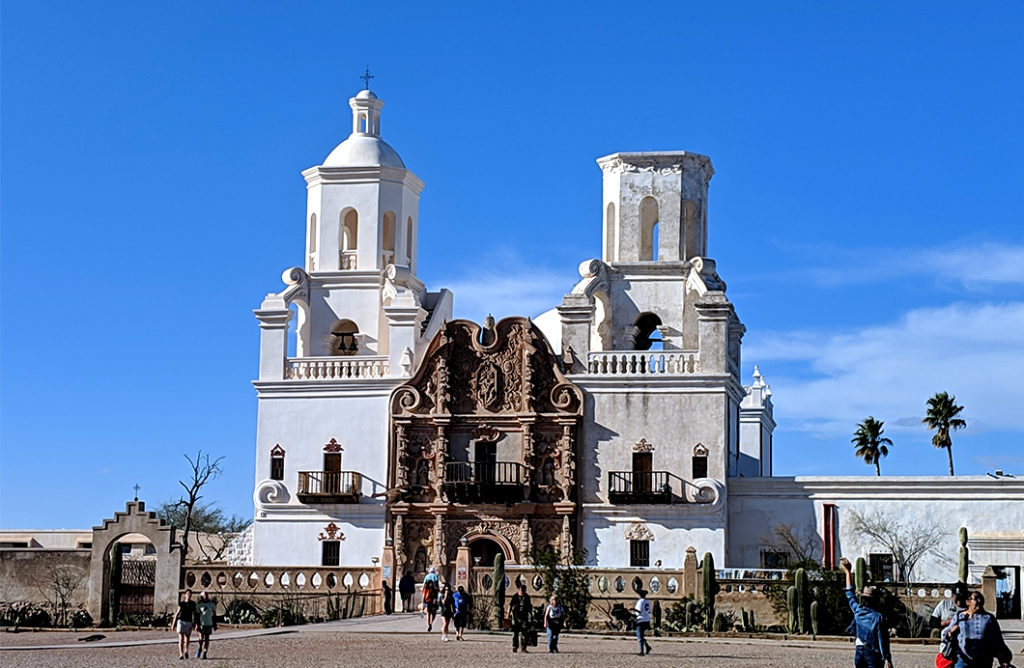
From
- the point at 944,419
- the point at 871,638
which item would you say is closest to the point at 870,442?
the point at 944,419

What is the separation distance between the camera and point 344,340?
54.2 meters

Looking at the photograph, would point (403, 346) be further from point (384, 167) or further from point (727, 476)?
point (727, 476)

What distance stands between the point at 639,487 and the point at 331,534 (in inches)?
374

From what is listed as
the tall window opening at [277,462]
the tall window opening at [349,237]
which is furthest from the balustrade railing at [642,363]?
the tall window opening at [277,462]

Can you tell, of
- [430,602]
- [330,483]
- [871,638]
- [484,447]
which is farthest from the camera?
[330,483]

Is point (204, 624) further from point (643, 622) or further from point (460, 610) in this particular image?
point (643, 622)

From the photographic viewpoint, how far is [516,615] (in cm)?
3266

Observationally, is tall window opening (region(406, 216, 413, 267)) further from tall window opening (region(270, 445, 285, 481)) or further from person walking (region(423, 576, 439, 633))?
person walking (region(423, 576, 439, 633))

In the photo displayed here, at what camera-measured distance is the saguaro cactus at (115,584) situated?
4653 cm

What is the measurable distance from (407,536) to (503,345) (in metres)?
6.47

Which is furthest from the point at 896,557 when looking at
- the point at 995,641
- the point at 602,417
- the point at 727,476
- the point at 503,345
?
the point at 995,641

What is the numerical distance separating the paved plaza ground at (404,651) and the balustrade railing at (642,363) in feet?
40.0

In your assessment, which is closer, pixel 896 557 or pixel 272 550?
pixel 896 557

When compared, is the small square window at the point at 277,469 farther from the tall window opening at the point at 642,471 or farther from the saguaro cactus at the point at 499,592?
the saguaro cactus at the point at 499,592
